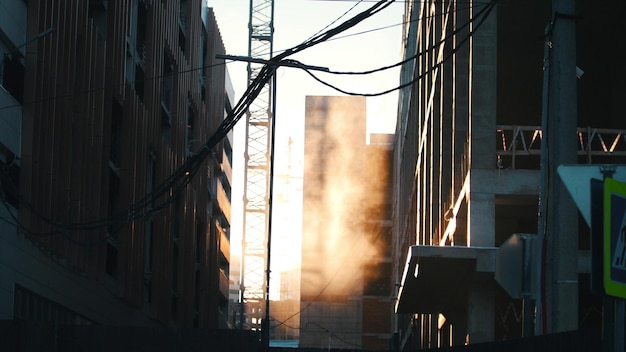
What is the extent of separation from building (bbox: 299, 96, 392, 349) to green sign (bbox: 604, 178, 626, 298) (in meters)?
85.4

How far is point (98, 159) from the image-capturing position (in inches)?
1267

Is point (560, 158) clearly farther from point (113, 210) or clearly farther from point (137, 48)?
point (137, 48)

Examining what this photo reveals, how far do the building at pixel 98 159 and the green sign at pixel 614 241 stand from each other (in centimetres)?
1501

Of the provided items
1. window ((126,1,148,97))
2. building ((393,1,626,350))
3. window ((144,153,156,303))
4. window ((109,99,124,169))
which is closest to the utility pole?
building ((393,1,626,350))

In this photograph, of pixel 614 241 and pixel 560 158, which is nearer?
pixel 614 241

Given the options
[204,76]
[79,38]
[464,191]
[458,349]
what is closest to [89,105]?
[79,38]

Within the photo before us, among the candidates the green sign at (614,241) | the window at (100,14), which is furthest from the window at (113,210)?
the green sign at (614,241)

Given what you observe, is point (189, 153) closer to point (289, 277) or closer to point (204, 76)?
point (204, 76)

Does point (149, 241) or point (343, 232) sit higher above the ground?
point (343, 232)

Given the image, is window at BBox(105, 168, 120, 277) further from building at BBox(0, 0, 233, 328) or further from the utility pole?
the utility pole

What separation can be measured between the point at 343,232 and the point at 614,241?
301 ft

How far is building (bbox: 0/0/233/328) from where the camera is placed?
25.6 meters

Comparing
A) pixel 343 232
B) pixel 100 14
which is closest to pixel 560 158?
pixel 100 14

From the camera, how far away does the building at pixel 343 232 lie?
309ft
